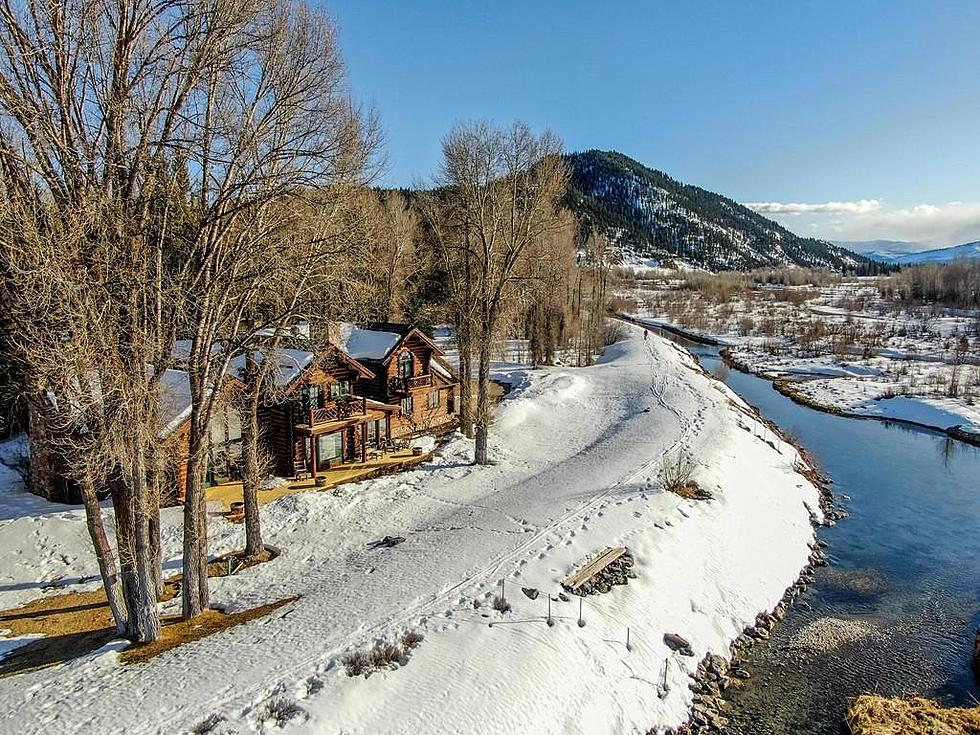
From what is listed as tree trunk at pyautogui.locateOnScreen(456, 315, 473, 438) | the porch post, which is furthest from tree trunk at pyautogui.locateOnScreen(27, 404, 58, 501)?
tree trunk at pyautogui.locateOnScreen(456, 315, 473, 438)

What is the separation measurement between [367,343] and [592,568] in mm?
15819

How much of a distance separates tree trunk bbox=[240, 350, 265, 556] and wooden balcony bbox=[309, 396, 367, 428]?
5461 millimetres

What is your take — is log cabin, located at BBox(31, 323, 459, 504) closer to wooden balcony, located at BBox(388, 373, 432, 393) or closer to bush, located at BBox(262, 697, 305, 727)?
wooden balcony, located at BBox(388, 373, 432, 393)

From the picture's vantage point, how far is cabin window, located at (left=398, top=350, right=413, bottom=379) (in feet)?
87.5

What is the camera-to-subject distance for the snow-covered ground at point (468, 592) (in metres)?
9.80

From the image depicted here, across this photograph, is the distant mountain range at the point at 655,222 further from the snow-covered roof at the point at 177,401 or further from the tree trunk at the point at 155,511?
the tree trunk at the point at 155,511

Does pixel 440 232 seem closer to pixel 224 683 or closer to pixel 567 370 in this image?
pixel 567 370

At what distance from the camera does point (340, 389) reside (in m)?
23.2

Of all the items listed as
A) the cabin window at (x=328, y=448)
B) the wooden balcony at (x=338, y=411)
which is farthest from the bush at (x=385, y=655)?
the cabin window at (x=328, y=448)

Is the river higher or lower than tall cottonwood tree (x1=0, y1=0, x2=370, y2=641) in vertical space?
lower

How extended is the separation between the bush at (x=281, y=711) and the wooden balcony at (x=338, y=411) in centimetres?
1229

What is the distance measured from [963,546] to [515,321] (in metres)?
28.4

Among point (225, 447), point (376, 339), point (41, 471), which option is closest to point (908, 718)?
point (225, 447)

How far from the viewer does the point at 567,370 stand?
130 feet
